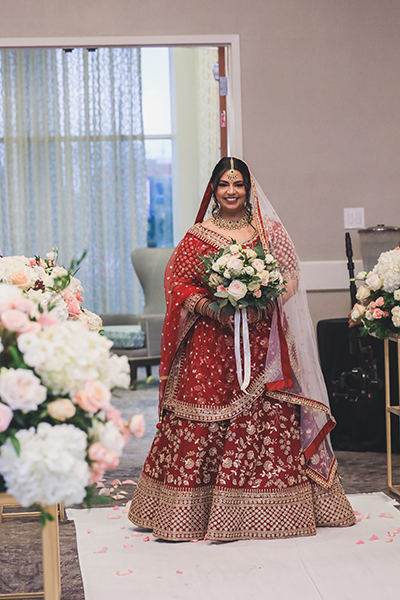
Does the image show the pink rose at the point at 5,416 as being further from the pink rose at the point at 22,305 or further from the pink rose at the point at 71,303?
the pink rose at the point at 71,303

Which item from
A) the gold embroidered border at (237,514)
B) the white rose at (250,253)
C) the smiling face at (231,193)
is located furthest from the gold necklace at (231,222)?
the gold embroidered border at (237,514)

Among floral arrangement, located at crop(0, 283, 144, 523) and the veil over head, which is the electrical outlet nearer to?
the veil over head

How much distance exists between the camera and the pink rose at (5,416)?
1188mm

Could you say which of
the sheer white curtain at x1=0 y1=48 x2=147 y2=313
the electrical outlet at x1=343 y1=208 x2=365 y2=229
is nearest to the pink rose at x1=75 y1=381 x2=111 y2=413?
the electrical outlet at x1=343 y1=208 x2=365 y2=229

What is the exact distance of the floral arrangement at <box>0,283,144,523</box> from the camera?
1.18 meters

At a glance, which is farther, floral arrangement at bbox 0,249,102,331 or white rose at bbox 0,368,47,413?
floral arrangement at bbox 0,249,102,331

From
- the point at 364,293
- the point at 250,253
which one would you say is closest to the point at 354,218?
the point at 364,293

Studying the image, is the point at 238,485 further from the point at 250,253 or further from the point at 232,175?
the point at 232,175

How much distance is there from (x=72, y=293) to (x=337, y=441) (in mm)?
2227

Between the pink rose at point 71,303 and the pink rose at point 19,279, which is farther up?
the pink rose at point 19,279

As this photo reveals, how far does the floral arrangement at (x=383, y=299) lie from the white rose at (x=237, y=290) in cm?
68

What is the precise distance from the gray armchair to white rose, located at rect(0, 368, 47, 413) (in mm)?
5288

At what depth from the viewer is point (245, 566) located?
8.30 ft

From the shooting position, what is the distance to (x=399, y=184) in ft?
13.7
